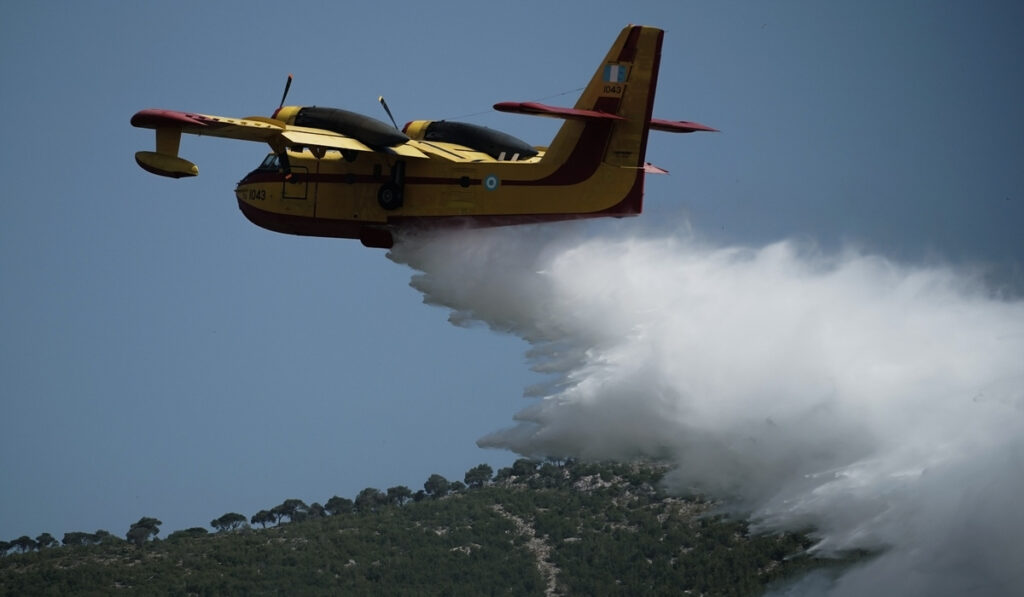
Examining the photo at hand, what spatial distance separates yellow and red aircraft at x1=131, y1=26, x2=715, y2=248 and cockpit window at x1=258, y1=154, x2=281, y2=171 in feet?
0.10

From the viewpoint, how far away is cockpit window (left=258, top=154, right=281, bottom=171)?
33197 mm

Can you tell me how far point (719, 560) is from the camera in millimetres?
63844

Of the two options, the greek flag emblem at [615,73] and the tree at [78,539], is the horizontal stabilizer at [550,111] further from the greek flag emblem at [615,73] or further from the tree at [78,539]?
the tree at [78,539]

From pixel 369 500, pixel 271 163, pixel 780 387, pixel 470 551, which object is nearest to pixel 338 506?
pixel 369 500

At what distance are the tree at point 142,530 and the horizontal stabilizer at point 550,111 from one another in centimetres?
5674

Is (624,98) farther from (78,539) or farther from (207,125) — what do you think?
(78,539)

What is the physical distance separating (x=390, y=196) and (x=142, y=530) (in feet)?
179

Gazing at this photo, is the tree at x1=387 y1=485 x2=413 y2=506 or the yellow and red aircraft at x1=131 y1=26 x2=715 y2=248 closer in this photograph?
the yellow and red aircraft at x1=131 y1=26 x2=715 y2=248

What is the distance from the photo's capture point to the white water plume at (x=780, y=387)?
27.5 metres

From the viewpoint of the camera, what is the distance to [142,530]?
81.0 m

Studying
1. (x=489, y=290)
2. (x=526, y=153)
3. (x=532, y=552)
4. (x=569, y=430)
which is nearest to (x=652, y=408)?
(x=569, y=430)

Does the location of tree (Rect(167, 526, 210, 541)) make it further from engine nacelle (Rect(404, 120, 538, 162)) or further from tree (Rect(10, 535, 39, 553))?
engine nacelle (Rect(404, 120, 538, 162))

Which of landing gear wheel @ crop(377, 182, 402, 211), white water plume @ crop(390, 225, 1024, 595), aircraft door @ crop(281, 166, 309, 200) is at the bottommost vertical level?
white water plume @ crop(390, 225, 1024, 595)

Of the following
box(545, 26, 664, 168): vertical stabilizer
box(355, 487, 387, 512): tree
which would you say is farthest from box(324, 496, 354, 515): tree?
box(545, 26, 664, 168): vertical stabilizer
